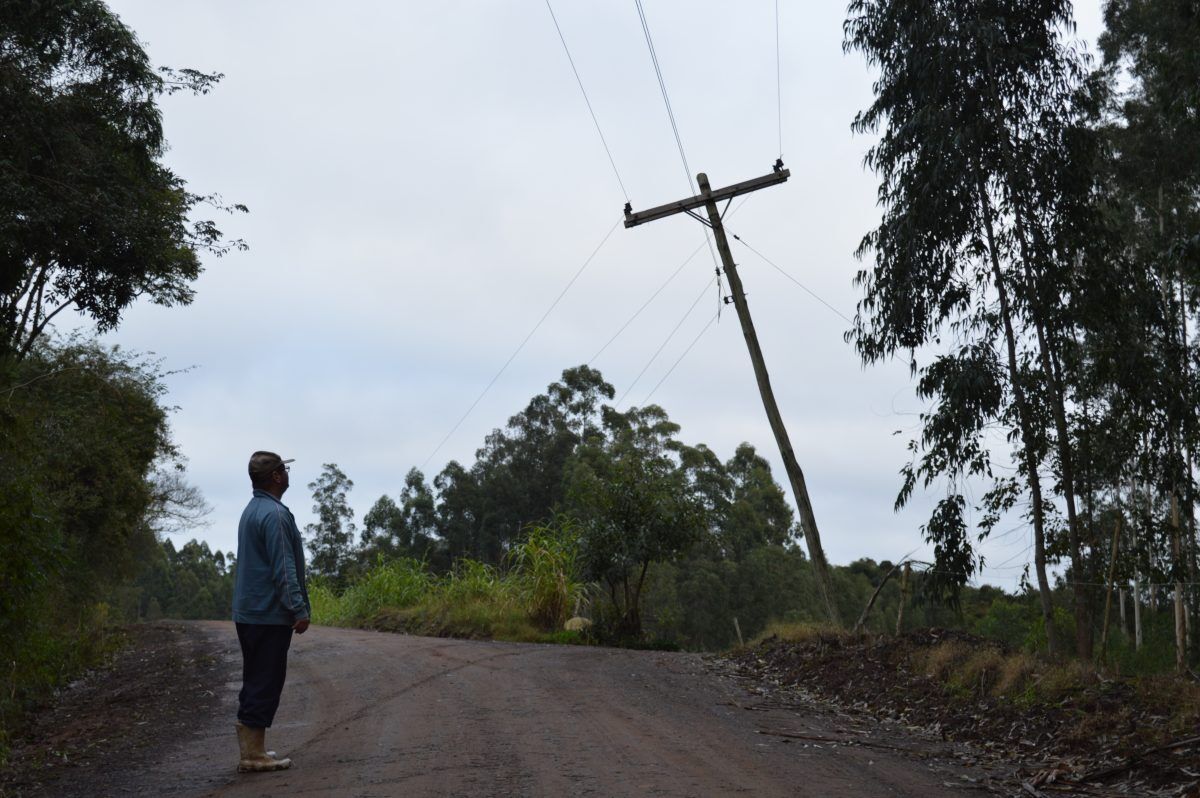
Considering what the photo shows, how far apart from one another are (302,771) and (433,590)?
A: 18.3m

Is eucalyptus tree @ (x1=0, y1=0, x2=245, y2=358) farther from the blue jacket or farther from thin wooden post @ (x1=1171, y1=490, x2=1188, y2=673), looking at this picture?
thin wooden post @ (x1=1171, y1=490, x2=1188, y2=673)

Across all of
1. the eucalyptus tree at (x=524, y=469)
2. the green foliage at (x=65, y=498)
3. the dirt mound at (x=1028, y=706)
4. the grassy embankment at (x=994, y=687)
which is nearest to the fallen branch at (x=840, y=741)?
the dirt mound at (x=1028, y=706)

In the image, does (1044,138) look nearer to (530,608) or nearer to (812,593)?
(530,608)

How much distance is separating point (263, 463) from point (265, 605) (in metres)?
0.86

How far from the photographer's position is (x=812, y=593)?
48.8 meters

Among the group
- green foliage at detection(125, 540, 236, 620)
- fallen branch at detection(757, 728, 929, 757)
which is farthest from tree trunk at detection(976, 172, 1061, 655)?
green foliage at detection(125, 540, 236, 620)

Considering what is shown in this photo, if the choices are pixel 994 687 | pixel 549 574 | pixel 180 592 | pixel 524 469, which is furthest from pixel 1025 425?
pixel 180 592

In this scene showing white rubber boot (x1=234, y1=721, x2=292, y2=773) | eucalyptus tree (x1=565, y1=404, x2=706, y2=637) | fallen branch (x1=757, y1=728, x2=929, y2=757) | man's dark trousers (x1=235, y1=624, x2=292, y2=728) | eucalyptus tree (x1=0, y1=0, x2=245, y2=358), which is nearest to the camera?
white rubber boot (x1=234, y1=721, x2=292, y2=773)

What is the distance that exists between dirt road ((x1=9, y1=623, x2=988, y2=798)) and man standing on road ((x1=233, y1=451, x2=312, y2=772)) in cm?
44

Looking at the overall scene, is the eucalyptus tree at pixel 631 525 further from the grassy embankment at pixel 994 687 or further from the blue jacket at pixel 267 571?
the blue jacket at pixel 267 571

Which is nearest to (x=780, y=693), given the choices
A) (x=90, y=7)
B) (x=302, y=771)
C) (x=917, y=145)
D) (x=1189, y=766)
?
(x=1189, y=766)

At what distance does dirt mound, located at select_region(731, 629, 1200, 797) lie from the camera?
6367 mm

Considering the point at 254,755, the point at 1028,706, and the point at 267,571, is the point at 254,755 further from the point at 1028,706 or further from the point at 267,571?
the point at 1028,706

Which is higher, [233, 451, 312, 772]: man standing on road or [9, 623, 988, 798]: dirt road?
[233, 451, 312, 772]: man standing on road
